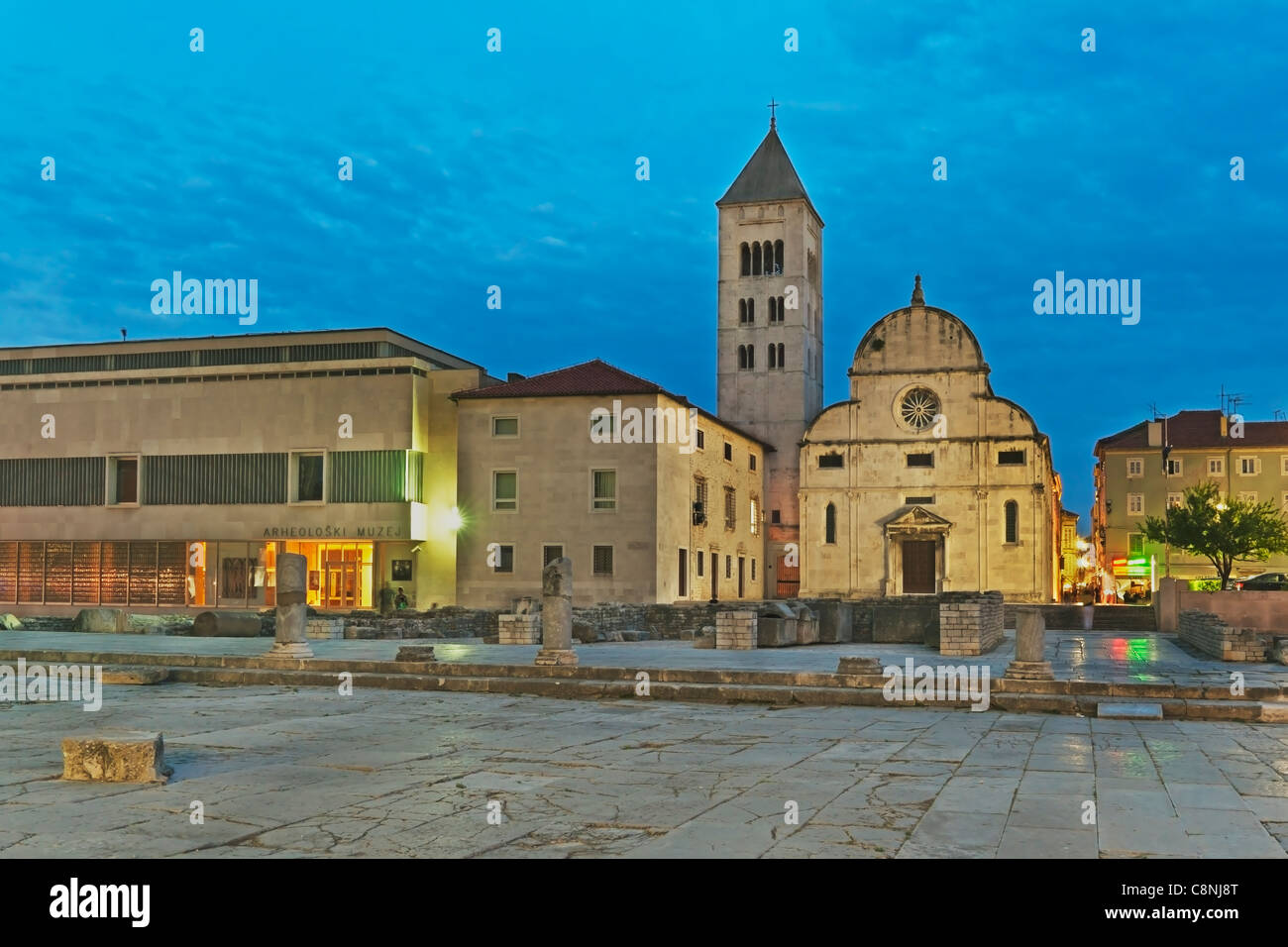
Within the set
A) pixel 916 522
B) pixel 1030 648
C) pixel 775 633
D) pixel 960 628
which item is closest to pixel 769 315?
pixel 916 522

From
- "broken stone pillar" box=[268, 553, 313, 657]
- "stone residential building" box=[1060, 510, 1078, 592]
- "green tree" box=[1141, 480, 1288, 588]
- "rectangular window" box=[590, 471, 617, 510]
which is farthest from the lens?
"stone residential building" box=[1060, 510, 1078, 592]

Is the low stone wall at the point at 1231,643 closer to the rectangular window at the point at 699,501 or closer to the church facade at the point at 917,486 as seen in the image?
the rectangular window at the point at 699,501

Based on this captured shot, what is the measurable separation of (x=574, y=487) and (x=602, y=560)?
9.63 feet

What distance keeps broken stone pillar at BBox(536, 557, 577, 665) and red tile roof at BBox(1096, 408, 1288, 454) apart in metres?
67.0

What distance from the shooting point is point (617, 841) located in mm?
7324

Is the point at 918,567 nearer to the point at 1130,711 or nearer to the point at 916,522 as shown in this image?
the point at 916,522

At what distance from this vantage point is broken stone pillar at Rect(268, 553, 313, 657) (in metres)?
20.8

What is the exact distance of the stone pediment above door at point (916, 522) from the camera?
55.4 meters

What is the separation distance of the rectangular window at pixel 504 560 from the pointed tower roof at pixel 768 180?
29.2 m

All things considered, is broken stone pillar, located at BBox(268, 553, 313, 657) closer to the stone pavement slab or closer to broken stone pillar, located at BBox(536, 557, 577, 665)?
broken stone pillar, located at BBox(536, 557, 577, 665)

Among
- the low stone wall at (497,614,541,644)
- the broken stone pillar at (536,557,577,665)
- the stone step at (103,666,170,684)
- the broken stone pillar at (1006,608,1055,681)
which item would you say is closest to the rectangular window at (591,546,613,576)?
the low stone wall at (497,614,541,644)

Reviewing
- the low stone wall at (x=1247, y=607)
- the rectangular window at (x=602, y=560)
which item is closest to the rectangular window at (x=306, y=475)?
the rectangular window at (x=602, y=560)
